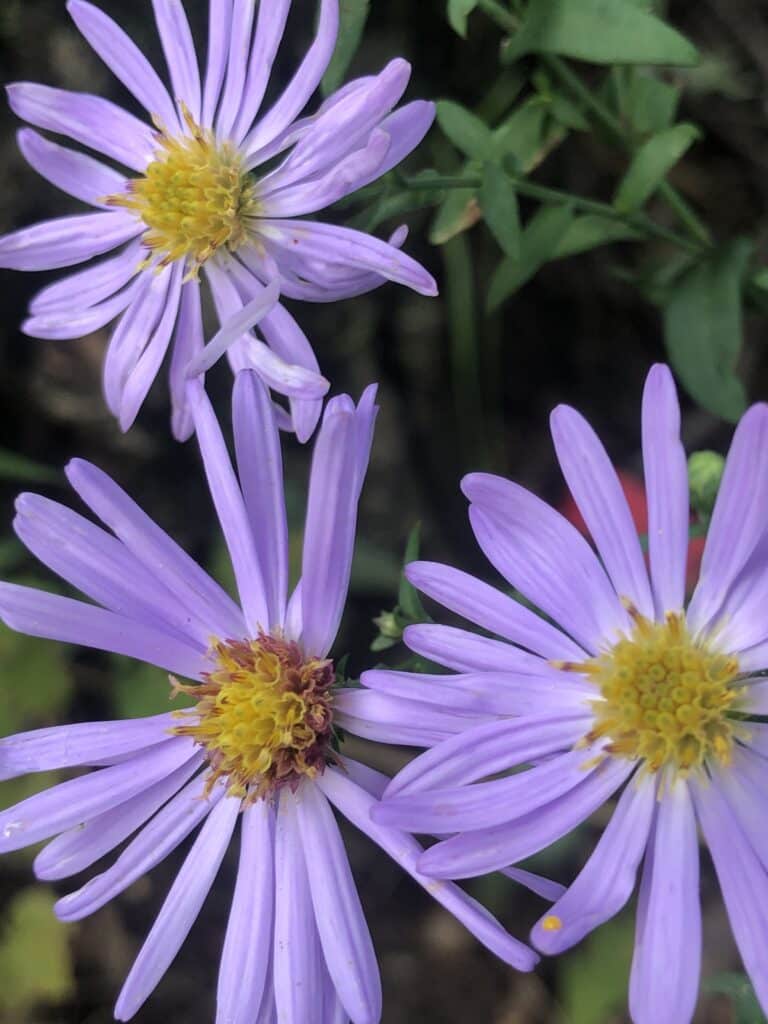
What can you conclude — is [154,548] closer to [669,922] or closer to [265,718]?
[265,718]

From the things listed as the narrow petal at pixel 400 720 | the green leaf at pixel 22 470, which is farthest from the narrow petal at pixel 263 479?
the green leaf at pixel 22 470

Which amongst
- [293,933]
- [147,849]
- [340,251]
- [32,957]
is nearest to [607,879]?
[293,933]

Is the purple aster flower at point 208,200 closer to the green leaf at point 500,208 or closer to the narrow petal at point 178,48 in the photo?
the narrow petal at point 178,48

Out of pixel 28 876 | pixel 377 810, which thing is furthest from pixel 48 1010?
pixel 377 810

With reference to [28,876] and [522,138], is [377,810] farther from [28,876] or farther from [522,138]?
[28,876]

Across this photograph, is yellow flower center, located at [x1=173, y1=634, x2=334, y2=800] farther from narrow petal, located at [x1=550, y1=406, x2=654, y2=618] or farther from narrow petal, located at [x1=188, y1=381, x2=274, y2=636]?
narrow petal, located at [x1=550, y1=406, x2=654, y2=618]
